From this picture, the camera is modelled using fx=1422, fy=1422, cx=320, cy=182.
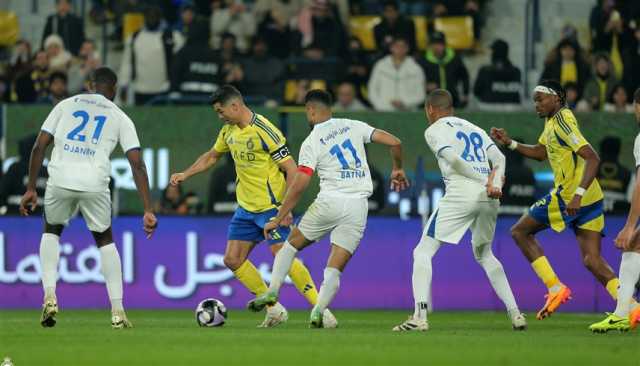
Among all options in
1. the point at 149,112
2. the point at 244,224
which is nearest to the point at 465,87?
the point at 149,112

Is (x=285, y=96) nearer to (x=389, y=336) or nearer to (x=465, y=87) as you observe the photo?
(x=465, y=87)

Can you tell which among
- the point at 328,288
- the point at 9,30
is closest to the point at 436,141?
the point at 328,288

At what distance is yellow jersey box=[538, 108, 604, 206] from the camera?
1460cm

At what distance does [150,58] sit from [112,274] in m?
9.17

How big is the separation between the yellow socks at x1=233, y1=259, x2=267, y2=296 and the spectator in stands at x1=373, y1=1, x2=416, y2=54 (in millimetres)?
9746

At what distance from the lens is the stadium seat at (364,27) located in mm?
25558

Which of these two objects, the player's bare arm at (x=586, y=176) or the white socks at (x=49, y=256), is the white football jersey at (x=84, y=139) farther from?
the player's bare arm at (x=586, y=176)

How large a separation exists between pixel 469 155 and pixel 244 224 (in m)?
2.57

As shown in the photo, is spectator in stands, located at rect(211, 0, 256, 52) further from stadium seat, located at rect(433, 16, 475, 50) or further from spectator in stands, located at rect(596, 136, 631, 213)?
spectator in stands, located at rect(596, 136, 631, 213)

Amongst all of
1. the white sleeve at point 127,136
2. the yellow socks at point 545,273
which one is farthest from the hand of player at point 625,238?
the white sleeve at point 127,136

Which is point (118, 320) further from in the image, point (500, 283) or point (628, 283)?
point (628, 283)

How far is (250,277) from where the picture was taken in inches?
583

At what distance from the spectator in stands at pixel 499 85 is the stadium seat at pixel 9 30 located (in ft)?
28.3

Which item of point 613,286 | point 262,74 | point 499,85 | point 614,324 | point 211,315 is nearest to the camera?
point 614,324
